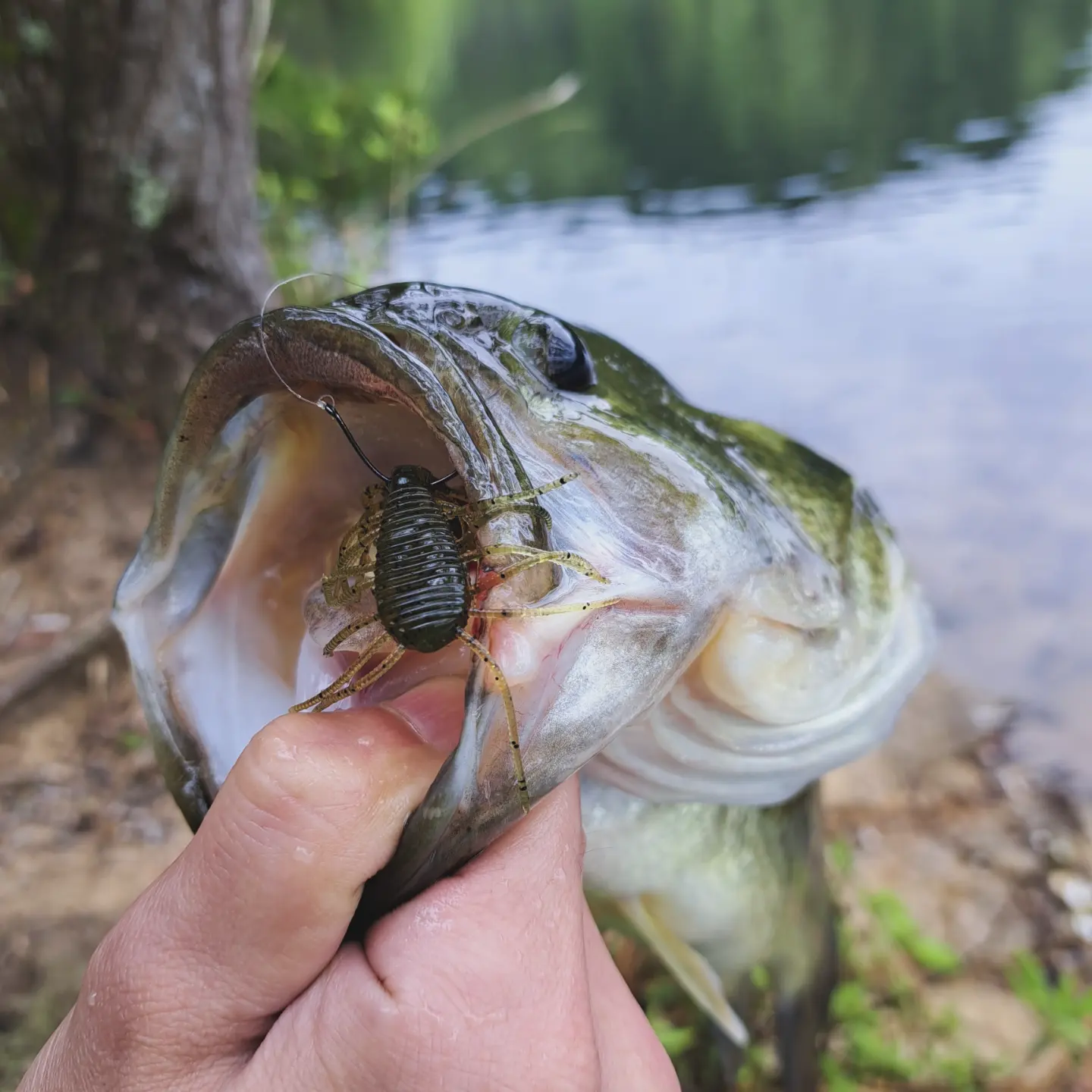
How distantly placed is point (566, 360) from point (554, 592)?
372mm

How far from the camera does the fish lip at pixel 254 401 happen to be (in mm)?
863

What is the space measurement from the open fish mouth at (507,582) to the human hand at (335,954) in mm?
53

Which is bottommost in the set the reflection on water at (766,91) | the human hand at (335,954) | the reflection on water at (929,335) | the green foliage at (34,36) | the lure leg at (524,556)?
the reflection on water at (929,335)

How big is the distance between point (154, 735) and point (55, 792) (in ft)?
7.72

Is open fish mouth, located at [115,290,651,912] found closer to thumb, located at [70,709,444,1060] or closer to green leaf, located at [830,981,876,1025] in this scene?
Result: thumb, located at [70,709,444,1060]

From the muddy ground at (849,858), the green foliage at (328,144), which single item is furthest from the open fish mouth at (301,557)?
the green foliage at (328,144)

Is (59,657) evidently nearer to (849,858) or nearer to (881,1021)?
(849,858)

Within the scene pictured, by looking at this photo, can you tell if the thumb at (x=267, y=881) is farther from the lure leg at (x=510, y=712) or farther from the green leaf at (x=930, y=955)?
the green leaf at (x=930, y=955)

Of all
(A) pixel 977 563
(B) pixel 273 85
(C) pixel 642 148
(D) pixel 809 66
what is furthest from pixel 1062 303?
(D) pixel 809 66

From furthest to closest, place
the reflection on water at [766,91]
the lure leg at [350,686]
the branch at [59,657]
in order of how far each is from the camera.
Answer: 1. the reflection on water at [766,91]
2. the branch at [59,657]
3. the lure leg at [350,686]

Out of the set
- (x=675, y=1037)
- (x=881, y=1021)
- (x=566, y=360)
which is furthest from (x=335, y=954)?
(x=881, y=1021)

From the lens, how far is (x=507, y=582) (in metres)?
0.86

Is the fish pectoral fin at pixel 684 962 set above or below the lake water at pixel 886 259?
above

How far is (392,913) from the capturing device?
2.81ft
